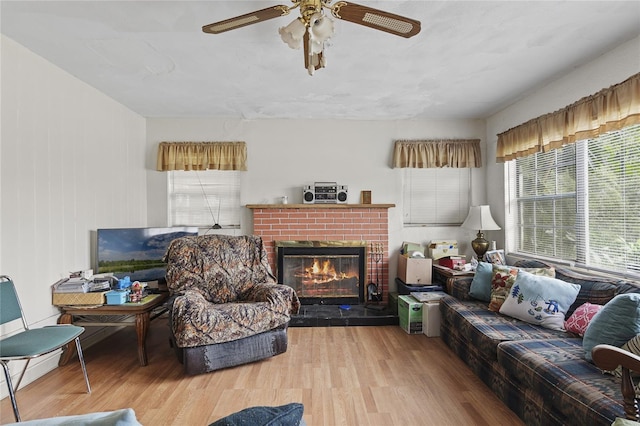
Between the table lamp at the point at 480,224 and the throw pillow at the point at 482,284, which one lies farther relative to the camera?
the table lamp at the point at 480,224

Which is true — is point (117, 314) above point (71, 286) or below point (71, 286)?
below

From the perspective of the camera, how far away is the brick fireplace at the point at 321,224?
4.33 meters

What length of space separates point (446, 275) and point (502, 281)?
93 cm

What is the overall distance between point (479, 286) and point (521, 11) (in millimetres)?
2198

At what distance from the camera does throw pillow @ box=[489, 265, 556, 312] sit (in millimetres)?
2867

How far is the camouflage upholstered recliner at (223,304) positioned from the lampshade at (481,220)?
2.24m

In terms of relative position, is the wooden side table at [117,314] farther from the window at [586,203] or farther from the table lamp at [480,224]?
the window at [586,203]

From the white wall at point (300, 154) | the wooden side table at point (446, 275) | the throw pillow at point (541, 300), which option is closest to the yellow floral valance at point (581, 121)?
the white wall at point (300, 154)

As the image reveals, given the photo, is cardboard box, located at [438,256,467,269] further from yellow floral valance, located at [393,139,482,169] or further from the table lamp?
yellow floral valance, located at [393,139,482,169]

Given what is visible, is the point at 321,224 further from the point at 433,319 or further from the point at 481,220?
the point at 481,220

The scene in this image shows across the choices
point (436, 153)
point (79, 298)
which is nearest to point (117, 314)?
point (79, 298)

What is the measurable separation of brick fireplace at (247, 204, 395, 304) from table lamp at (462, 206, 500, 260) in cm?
92

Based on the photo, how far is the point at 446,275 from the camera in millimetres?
3859

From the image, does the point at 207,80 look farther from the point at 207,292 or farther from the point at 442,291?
the point at 442,291
